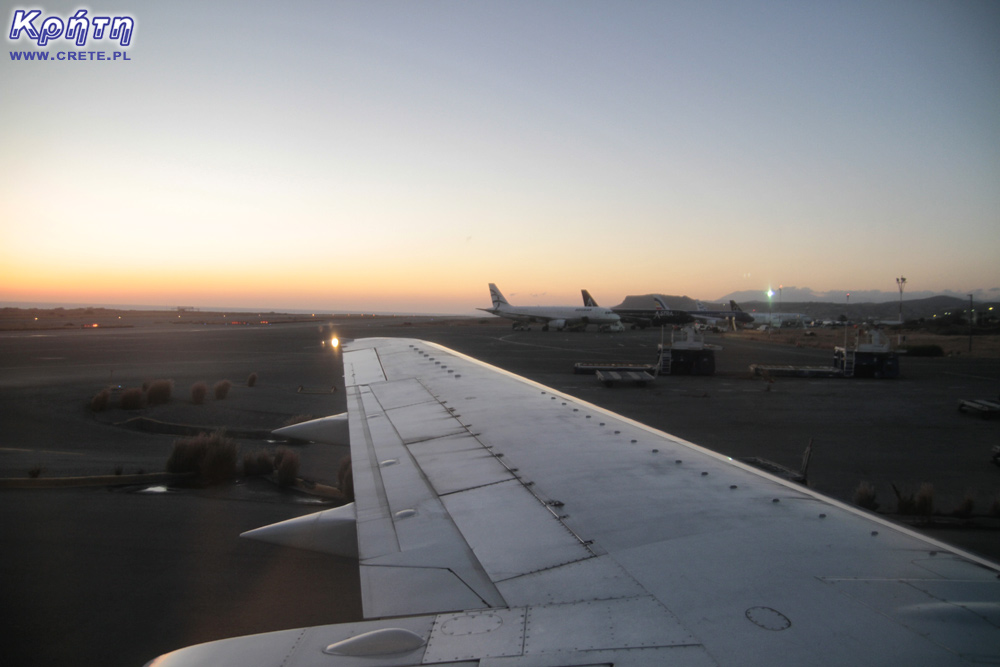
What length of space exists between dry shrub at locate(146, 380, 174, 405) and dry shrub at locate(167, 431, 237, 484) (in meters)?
8.25

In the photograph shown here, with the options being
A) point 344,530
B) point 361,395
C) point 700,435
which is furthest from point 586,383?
point 344,530

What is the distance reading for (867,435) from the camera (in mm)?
12445

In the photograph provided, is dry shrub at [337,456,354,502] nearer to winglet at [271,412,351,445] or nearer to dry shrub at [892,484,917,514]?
winglet at [271,412,351,445]

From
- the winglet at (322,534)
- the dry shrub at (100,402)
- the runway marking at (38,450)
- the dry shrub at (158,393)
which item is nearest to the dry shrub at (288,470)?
the runway marking at (38,450)

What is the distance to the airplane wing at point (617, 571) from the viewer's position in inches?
63.4

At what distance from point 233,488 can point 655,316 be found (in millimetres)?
68864

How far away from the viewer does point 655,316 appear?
Result: 72250 mm

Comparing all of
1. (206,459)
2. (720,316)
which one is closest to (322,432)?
(206,459)

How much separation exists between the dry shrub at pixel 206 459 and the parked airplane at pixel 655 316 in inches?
2521

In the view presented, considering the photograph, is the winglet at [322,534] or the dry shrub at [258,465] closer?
the winglet at [322,534]

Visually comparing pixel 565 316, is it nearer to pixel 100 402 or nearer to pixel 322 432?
pixel 100 402

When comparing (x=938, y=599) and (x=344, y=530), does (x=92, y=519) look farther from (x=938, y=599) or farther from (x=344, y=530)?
(x=938, y=599)

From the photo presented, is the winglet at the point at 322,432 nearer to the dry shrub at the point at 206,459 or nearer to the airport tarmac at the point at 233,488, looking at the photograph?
the airport tarmac at the point at 233,488

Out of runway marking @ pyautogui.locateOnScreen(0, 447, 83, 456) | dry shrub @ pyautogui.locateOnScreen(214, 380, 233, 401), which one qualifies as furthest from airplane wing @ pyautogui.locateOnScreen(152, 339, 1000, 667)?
dry shrub @ pyautogui.locateOnScreen(214, 380, 233, 401)
